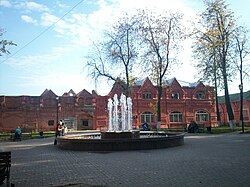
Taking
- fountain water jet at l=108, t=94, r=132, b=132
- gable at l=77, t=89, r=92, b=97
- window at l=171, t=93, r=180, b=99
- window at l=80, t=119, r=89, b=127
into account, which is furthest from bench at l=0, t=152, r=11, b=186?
window at l=171, t=93, r=180, b=99

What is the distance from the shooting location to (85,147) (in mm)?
14094

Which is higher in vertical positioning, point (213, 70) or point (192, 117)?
point (213, 70)

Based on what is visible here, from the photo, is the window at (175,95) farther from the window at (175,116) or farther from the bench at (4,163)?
Answer: the bench at (4,163)

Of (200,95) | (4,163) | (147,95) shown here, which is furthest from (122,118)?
(200,95)

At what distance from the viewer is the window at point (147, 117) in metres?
46.3

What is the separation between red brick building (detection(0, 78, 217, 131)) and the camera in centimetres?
4338

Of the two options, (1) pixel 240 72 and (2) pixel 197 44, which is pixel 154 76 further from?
(1) pixel 240 72

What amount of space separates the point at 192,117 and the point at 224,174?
4189 cm

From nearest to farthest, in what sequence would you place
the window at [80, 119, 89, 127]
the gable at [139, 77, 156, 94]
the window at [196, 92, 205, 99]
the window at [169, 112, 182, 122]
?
1. the window at [80, 119, 89, 127]
2. the window at [169, 112, 182, 122]
3. the gable at [139, 77, 156, 94]
4. the window at [196, 92, 205, 99]

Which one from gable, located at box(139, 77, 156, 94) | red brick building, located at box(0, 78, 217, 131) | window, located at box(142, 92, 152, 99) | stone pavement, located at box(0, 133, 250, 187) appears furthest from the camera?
gable, located at box(139, 77, 156, 94)

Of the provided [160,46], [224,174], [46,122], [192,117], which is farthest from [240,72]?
[46,122]

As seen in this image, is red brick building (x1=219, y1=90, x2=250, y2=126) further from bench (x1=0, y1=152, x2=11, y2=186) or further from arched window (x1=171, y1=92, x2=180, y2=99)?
bench (x1=0, y1=152, x2=11, y2=186)

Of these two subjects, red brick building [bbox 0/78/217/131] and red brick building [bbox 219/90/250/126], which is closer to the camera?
red brick building [bbox 0/78/217/131]

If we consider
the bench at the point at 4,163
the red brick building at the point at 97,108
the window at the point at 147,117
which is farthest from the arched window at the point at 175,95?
the bench at the point at 4,163
